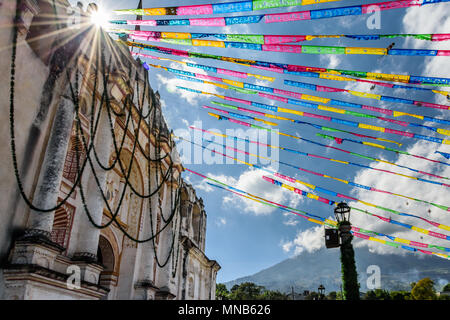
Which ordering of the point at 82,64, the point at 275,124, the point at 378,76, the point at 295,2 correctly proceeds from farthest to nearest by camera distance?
1. the point at 275,124
2. the point at 82,64
3. the point at 378,76
4. the point at 295,2

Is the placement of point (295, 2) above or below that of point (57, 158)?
above

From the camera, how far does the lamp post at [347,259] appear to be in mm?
11372

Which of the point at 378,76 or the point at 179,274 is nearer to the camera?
the point at 378,76

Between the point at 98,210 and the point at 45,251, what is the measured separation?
3.29 metres

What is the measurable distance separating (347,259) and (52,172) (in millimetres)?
10275

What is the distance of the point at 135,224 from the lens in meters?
16.2

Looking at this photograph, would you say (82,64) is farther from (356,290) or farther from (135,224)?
(356,290)

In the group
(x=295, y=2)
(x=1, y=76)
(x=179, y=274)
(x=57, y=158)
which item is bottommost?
(x=179, y=274)

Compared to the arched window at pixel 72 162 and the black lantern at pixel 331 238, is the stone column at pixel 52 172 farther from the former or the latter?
the black lantern at pixel 331 238

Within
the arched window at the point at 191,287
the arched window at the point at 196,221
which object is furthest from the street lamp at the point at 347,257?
the arched window at the point at 196,221

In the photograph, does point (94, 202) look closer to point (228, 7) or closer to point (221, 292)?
point (228, 7)

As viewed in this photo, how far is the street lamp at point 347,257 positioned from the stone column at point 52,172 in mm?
9094
